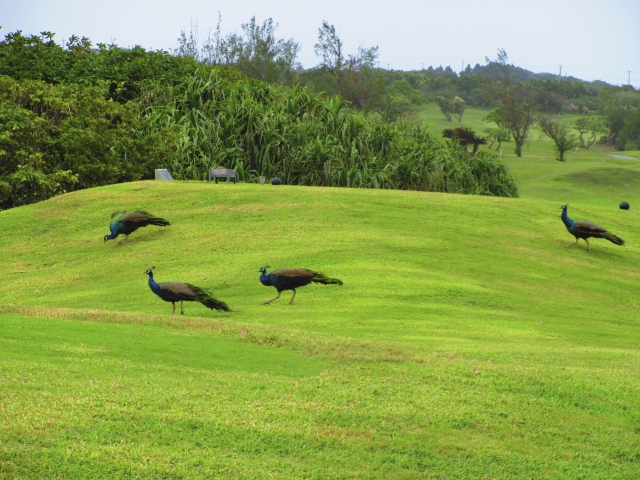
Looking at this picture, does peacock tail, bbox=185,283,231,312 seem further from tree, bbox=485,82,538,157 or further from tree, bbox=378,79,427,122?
tree, bbox=485,82,538,157

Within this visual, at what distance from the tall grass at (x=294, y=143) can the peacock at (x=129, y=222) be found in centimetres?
869

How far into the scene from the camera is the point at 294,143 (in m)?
29.1

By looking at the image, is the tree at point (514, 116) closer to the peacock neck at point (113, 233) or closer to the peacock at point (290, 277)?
the peacock neck at point (113, 233)

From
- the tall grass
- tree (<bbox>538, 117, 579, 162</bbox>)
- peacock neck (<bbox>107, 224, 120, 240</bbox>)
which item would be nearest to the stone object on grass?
the tall grass

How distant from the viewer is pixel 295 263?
55.1 feet

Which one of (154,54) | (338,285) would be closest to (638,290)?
(338,285)

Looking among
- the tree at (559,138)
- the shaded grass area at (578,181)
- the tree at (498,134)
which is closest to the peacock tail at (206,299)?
the shaded grass area at (578,181)

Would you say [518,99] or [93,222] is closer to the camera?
[93,222]

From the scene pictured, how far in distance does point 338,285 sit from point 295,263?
1.42 metres

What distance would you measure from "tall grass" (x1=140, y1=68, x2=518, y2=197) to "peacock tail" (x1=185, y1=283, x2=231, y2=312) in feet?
48.9

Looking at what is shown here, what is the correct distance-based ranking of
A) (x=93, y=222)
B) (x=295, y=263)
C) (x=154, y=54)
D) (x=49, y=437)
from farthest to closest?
(x=154, y=54)
(x=93, y=222)
(x=295, y=263)
(x=49, y=437)

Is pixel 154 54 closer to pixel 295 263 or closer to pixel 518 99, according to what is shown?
pixel 295 263

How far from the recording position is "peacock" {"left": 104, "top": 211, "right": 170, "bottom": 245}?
62.6 feet

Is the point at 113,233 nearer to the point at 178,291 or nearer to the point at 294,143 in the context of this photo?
the point at 178,291
